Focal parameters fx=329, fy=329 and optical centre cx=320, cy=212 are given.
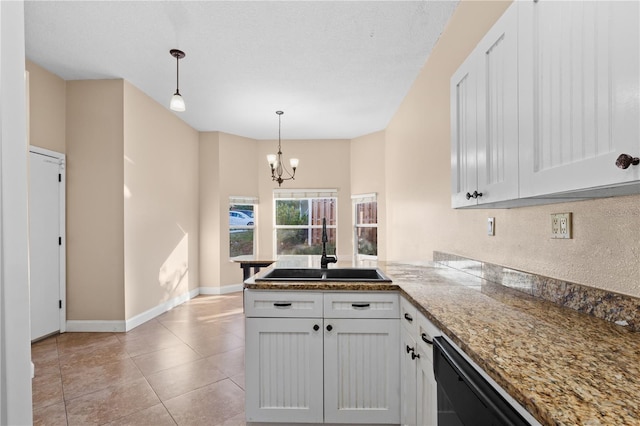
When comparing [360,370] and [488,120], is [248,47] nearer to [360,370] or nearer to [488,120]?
[488,120]

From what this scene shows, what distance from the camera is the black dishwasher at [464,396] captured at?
75 centimetres

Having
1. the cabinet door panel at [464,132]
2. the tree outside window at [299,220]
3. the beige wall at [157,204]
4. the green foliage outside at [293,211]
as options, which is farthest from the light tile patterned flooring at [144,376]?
the green foliage outside at [293,211]

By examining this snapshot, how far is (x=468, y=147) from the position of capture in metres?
1.63

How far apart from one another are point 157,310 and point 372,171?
3934mm

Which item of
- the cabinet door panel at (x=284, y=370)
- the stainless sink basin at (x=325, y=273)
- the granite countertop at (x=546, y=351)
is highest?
the granite countertop at (x=546, y=351)

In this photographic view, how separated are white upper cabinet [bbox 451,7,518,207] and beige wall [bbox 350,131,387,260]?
3.78 meters

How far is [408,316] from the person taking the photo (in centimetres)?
165

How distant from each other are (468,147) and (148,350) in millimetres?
3273

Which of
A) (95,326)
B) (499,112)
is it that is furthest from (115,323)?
(499,112)

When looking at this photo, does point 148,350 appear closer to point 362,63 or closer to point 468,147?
point 468,147

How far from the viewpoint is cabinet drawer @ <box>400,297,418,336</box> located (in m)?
1.53

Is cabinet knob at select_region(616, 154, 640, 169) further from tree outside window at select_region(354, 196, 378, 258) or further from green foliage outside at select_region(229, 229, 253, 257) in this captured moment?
green foliage outside at select_region(229, 229, 253, 257)

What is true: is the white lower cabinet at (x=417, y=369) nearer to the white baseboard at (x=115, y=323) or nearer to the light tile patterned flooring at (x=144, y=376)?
the light tile patterned flooring at (x=144, y=376)

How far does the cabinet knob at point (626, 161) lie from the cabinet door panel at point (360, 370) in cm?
132
